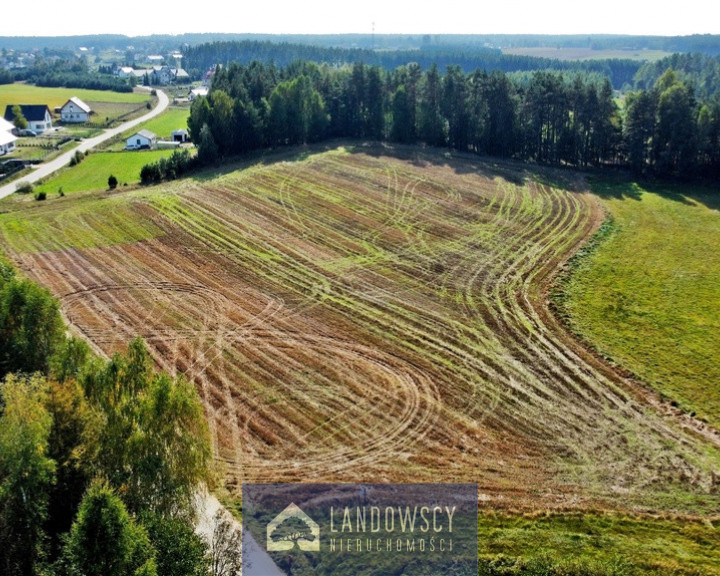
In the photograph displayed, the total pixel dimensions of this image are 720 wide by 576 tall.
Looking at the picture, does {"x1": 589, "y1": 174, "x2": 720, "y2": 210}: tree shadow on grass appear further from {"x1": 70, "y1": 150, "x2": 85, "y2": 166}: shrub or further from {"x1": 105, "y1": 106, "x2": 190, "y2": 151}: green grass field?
{"x1": 105, "y1": 106, "x2": 190, "y2": 151}: green grass field

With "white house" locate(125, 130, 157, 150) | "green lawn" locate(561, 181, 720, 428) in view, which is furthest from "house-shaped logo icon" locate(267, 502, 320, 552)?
"white house" locate(125, 130, 157, 150)

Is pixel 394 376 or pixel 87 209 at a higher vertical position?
pixel 87 209

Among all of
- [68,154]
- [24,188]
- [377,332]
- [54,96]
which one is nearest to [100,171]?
[24,188]

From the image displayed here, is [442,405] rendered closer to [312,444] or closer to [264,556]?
[312,444]

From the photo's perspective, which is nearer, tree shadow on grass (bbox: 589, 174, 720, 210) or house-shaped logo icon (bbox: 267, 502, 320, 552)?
house-shaped logo icon (bbox: 267, 502, 320, 552)

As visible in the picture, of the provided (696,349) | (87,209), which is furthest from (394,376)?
(87,209)

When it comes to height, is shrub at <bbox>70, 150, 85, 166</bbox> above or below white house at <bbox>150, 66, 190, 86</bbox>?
below

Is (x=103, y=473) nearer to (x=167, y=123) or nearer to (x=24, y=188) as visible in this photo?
(x=24, y=188)
